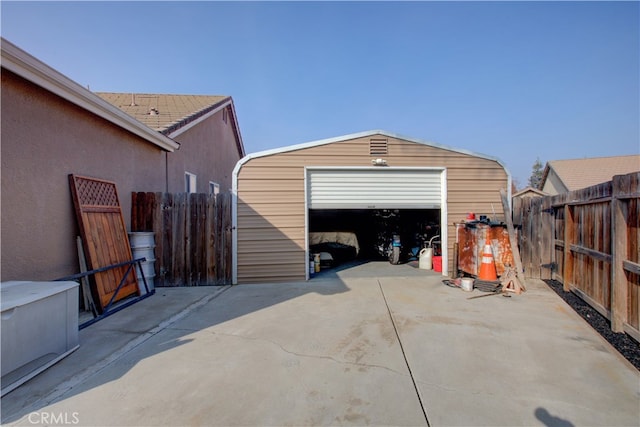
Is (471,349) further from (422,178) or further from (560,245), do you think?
(422,178)

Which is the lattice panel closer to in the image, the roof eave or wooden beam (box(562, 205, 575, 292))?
the roof eave

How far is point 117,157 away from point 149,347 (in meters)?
4.16

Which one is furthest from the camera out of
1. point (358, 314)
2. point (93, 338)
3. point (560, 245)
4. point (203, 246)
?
point (203, 246)

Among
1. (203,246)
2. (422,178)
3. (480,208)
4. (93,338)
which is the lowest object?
(93,338)

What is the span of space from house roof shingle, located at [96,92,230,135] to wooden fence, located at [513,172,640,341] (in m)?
8.80

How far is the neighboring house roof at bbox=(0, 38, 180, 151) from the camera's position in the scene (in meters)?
3.48

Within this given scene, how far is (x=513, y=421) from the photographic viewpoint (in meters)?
2.13

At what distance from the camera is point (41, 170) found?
4164 millimetres

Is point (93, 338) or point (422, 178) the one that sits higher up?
point (422, 178)

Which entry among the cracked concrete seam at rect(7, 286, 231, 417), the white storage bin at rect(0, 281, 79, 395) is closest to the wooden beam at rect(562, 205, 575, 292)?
the cracked concrete seam at rect(7, 286, 231, 417)

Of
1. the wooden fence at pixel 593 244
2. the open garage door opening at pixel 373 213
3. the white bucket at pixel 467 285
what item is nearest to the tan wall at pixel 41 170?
the open garage door opening at pixel 373 213

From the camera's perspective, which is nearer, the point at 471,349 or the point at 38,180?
the point at 471,349

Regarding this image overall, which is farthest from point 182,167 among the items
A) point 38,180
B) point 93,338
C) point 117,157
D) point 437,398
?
point 437,398

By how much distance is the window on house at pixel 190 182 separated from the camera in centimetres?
920
